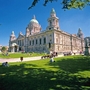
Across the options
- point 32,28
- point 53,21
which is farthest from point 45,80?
point 32,28

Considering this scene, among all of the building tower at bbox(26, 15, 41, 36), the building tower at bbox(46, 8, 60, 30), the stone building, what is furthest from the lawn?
the building tower at bbox(26, 15, 41, 36)

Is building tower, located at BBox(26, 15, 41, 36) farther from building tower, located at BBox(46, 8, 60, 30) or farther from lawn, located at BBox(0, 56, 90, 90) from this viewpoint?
lawn, located at BBox(0, 56, 90, 90)

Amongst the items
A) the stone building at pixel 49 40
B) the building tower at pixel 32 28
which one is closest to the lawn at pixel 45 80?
the stone building at pixel 49 40

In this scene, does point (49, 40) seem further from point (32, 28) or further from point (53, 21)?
point (32, 28)

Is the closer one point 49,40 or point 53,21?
point 49,40

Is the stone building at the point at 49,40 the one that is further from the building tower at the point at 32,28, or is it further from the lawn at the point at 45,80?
the lawn at the point at 45,80

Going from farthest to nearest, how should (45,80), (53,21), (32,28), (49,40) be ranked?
(32,28)
(53,21)
(49,40)
(45,80)

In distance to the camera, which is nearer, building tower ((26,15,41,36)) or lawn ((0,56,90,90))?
lawn ((0,56,90,90))

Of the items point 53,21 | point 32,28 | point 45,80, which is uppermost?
point 32,28

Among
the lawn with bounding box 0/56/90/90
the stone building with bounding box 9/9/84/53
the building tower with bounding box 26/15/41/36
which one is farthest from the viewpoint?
the building tower with bounding box 26/15/41/36

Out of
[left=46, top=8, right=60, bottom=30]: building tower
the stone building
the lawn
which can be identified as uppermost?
[left=46, top=8, right=60, bottom=30]: building tower

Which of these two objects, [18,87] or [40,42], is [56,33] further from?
[18,87]

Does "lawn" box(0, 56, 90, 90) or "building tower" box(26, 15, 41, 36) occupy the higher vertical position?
"building tower" box(26, 15, 41, 36)

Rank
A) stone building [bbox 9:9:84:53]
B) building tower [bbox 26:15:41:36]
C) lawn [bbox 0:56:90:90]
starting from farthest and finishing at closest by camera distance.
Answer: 1. building tower [bbox 26:15:41:36]
2. stone building [bbox 9:9:84:53]
3. lawn [bbox 0:56:90:90]
